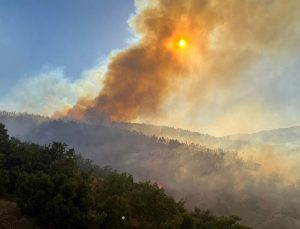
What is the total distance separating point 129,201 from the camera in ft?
148

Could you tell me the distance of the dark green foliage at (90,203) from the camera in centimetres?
3925

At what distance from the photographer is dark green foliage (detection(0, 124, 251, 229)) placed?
3925 cm

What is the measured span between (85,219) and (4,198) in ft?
44.4

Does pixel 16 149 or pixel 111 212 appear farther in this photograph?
pixel 16 149

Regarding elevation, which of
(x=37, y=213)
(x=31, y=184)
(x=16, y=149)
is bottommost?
(x=37, y=213)

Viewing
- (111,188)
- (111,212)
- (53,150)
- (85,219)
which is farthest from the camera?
(53,150)

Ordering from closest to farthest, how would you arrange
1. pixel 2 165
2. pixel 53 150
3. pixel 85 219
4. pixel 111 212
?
pixel 85 219
pixel 111 212
pixel 2 165
pixel 53 150

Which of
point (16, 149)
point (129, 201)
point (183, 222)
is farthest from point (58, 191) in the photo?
point (16, 149)

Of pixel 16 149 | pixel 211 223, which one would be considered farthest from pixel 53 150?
pixel 211 223

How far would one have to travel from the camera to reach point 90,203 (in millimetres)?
41125

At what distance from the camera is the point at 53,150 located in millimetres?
57969

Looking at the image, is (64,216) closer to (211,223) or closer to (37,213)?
(37,213)

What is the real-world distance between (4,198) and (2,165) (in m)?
6.49

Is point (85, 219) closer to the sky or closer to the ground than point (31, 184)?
closer to the ground
